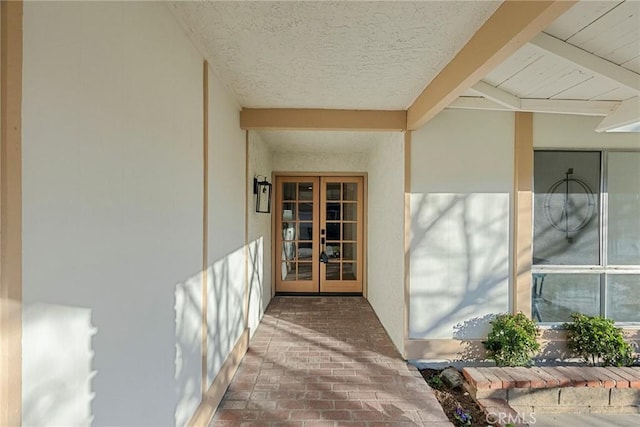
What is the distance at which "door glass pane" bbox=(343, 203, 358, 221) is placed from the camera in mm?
Answer: 5398

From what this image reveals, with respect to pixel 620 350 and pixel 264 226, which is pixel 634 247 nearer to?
pixel 620 350

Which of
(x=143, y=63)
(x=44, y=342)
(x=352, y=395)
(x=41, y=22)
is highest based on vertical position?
(x=143, y=63)

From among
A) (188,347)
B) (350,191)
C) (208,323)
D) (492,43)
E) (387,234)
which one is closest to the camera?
(492,43)

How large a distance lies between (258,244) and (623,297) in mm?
3924

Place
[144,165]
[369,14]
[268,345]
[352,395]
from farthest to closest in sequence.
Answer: [268,345] → [352,395] → [369,14] → [144,165]

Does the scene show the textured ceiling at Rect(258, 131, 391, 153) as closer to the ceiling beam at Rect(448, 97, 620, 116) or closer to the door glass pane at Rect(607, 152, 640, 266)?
the ceiling beam at Rect(448, 97, 620, 116)

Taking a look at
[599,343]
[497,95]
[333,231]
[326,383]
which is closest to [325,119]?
[497,95]

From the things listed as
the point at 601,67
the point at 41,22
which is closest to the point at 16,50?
the point at 41,22

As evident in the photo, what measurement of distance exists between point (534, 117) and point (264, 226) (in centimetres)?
344

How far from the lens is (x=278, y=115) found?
3.05 metres

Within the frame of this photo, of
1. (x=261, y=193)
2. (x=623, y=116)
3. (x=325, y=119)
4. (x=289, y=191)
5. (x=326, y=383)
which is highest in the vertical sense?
(x=325, y=119)

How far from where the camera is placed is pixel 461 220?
299cm

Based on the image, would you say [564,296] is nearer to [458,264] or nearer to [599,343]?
[599,343]

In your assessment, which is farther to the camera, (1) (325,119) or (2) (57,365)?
(1) (325,119)
